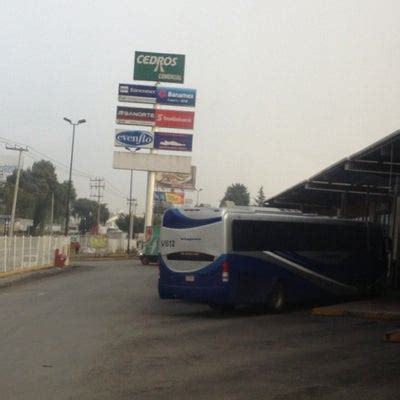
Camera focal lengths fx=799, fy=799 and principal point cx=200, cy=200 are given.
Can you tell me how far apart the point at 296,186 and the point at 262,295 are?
44.6 ft

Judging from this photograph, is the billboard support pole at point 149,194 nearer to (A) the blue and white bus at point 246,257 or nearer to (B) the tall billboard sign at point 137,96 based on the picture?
(B) the tall billboard sign at point 137,96

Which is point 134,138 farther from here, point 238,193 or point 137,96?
point 238,193

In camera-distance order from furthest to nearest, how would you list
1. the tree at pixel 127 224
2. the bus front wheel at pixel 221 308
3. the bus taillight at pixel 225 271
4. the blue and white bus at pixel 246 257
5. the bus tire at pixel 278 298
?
the tree at pixel 127 224, the bus front wheel at pixel 221 308, the bus tire at pixel 278 298, the blue and white bus at pixel 246 257, the bus taillight at pixel 225 271

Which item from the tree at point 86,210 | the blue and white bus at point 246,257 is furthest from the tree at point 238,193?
the blue and white bus at point 246,257

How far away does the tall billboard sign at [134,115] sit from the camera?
62.0m

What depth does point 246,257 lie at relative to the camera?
1997cm

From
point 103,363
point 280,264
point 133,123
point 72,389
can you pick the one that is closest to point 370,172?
point 280,264

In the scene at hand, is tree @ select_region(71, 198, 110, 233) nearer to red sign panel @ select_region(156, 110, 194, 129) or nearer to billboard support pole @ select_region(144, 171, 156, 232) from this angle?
billboard support pole @ select_region(144, 171, 156, 232)

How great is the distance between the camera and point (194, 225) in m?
20.2

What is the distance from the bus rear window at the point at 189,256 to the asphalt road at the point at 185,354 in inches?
54.2

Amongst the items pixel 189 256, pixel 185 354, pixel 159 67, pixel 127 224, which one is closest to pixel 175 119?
pixel 159 67

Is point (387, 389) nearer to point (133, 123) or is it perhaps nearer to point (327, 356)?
point (327, 356)

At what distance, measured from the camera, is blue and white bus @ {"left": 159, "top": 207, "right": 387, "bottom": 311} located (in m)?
19.6

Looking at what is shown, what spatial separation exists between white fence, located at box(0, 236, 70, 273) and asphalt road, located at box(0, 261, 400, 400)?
521 inches
